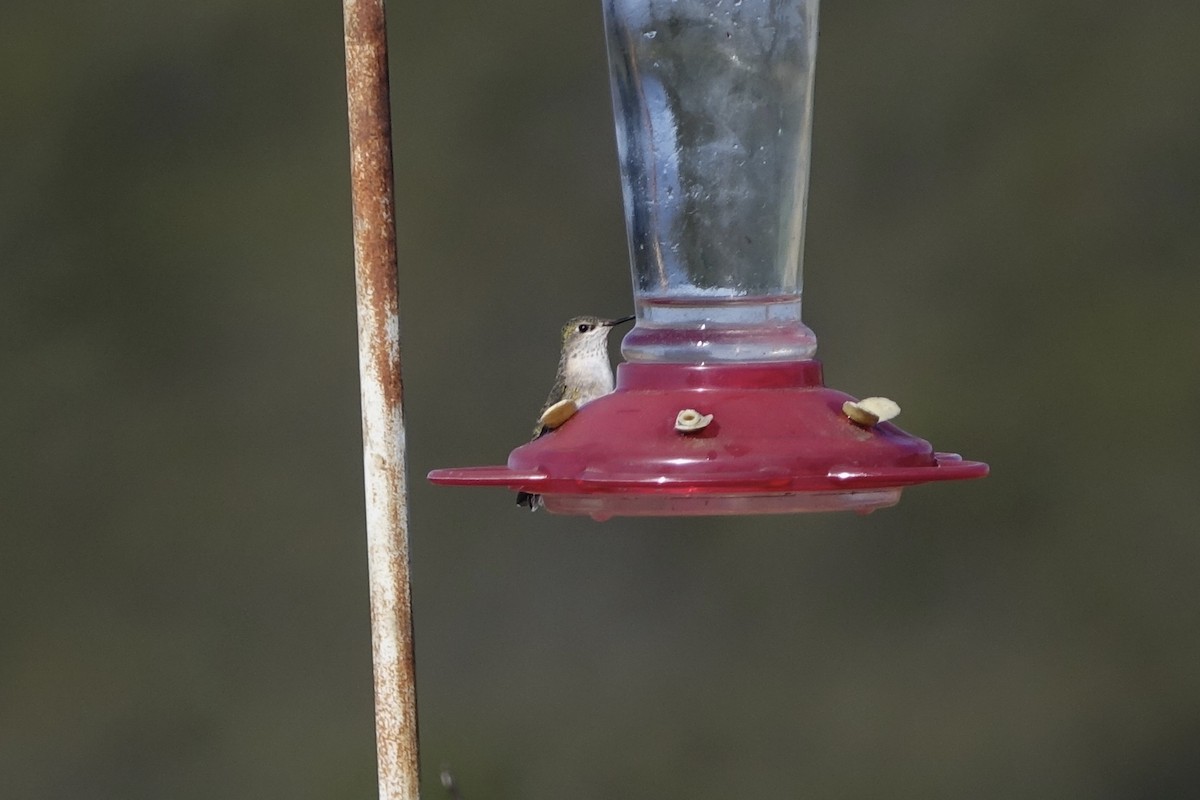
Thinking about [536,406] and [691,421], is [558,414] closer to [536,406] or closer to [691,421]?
[691,421]

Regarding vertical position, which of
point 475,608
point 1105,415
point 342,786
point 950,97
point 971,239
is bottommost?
point 342,786

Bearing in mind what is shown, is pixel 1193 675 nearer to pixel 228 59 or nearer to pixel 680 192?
pixel 228 59

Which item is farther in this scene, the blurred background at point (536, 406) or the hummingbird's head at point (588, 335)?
the blurred background at point (536, 406)

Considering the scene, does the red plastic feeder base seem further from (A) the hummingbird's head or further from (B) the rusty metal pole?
(A) the hummingbird's head

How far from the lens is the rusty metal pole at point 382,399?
1955mm

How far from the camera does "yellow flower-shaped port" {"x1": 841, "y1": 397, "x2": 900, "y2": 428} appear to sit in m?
2.25

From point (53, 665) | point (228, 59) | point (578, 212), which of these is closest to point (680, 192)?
point (578, 212)

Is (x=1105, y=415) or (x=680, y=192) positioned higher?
(x=680, y=192)

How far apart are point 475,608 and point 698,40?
4.83 m

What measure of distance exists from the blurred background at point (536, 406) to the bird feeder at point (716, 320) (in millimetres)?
4217

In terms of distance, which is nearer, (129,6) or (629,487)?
(629,487)

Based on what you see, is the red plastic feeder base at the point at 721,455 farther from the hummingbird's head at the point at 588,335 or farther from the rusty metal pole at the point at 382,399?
the hummingbird's head at the point at 588,335

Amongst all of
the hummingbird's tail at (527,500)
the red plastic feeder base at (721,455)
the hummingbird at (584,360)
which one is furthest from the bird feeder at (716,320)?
the hummingbird at (584,360)

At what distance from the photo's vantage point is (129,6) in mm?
7449
